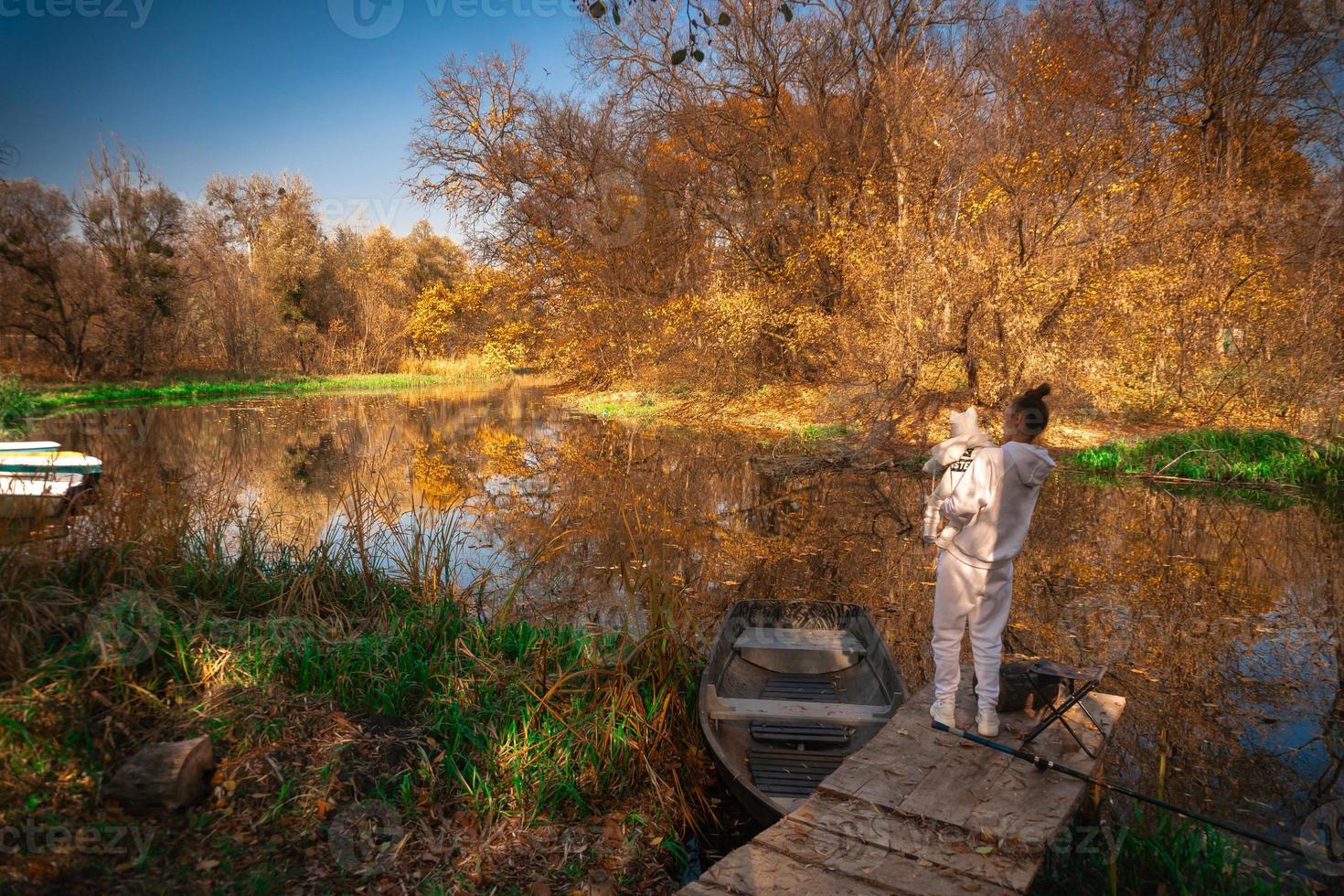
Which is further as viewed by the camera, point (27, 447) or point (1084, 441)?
point (1084, 441)

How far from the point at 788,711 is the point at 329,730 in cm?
252

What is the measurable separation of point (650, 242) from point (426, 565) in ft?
74.3

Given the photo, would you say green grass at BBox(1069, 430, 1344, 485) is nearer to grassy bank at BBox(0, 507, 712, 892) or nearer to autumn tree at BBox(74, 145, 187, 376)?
grassy bank at BBox(0, 507, 712, 892)

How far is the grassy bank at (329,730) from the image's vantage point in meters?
2.96

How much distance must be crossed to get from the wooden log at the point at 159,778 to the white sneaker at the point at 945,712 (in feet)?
11.4

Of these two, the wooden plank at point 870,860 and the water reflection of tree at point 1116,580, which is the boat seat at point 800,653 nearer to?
the water reflection of tree at point 1116,580

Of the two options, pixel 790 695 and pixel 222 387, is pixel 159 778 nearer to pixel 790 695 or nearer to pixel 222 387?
pixel 790 695

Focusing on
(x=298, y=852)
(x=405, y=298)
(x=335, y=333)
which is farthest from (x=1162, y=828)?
(x=405, y=298)

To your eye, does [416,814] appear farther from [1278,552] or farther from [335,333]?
[335,333]

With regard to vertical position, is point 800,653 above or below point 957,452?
below

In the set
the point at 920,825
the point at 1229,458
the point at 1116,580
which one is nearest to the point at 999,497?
the point at 920,825

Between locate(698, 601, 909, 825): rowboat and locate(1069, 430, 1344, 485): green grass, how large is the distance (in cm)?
1104

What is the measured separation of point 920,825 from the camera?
9.80ft

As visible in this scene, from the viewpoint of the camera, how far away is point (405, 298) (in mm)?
44719
